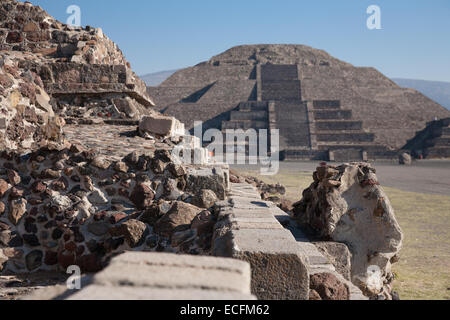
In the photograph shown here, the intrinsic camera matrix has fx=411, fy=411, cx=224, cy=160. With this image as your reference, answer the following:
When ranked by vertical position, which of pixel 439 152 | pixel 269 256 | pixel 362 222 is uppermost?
pixel 269 256

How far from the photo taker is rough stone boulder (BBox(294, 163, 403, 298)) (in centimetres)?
304

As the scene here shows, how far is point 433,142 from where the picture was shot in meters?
29.3

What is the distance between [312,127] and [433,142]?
341 inches

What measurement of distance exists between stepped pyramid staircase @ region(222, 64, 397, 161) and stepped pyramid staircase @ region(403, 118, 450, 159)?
9.59 ft

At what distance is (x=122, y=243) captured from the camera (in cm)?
303

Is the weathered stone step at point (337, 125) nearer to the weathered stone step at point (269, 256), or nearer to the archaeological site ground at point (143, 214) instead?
the archaeological site ground at point (143, 214)

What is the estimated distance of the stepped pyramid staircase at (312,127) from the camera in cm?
2794

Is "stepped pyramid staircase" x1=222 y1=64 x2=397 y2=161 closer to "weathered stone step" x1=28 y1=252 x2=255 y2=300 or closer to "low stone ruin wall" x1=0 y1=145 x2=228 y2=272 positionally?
"low stone ruin wall" x1=0 y1=145 x2=228 y2=272

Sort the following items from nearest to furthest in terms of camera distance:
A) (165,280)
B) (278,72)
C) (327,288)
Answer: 1. (165,280)
2. (327,288)
3. (278,72)

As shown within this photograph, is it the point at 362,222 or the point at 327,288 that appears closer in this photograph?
the point at 327,288

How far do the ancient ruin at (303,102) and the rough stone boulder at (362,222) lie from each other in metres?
24.6

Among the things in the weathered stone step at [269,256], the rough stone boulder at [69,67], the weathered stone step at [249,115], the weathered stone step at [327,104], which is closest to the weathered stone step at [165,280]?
the weathered stone step at [269,256]

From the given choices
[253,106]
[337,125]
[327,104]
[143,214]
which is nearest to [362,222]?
[143,214]

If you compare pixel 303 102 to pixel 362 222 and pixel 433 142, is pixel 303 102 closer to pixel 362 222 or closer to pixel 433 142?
pixel 433 142
